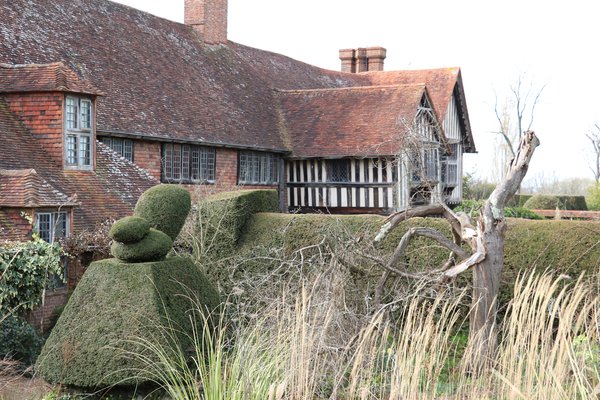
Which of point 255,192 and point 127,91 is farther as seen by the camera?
point 127,91

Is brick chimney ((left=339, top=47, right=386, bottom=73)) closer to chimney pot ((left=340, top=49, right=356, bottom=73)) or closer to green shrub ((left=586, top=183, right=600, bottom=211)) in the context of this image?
chimney pot ((left=340, top=49, right=356, bottom=73))

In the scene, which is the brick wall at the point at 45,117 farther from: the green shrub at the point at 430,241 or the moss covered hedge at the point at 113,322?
the moss covered hedge at the point at 113,322

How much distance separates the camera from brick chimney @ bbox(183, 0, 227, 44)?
24.4 metres

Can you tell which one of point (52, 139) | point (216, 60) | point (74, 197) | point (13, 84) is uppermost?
point (216, 60)

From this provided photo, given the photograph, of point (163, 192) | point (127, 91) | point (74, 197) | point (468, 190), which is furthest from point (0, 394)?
point (468, 190)

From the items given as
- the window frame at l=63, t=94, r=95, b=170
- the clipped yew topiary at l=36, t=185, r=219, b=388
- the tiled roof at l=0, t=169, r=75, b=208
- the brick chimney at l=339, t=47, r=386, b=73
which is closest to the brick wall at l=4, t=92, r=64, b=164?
the window frame at l=63, t=94, r=95, b=170

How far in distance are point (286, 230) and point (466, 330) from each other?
11.5 ft

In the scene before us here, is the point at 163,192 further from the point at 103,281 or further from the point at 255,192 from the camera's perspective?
the point at 255,192

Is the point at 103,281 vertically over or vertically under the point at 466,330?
over

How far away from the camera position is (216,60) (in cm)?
2377

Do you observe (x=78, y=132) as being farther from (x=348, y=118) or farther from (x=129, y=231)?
(x=348, y=118)

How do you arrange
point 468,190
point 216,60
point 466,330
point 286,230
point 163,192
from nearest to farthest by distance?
point 163,192 → point 466,330 → point 286,230 → point 216,60 → point 468,190

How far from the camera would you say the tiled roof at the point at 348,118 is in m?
21.3

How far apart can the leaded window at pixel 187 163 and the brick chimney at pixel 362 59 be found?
17.7 metres
